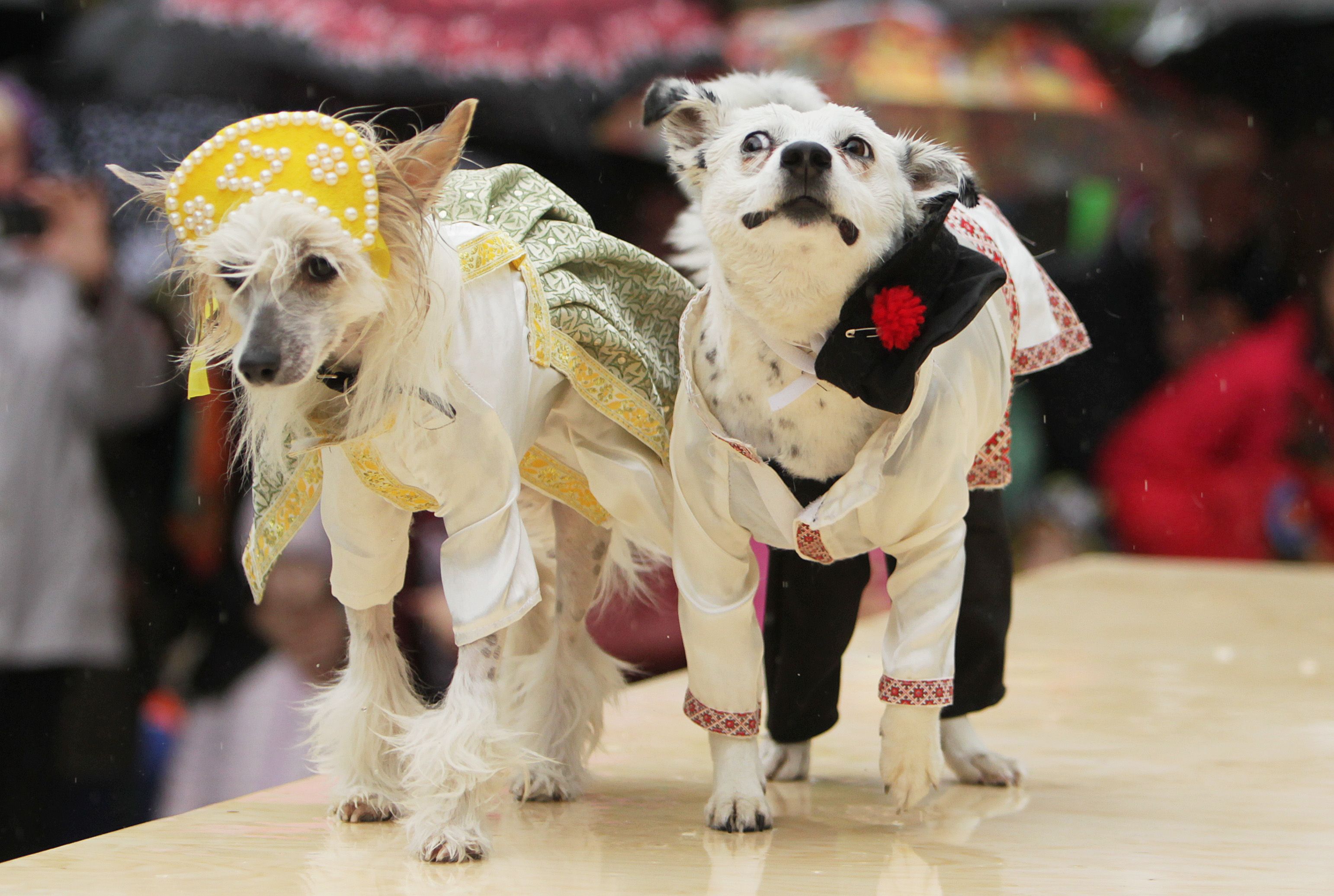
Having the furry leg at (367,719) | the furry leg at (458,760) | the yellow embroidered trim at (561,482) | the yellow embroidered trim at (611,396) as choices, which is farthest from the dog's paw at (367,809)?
the yellow embroidered trim at (611,396)

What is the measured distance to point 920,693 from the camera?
2348 millimetres

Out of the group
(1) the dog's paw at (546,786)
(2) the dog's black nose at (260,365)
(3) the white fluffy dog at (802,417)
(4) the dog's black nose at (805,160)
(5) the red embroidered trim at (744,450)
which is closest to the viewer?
(2) the dog's black nose at (260,365)

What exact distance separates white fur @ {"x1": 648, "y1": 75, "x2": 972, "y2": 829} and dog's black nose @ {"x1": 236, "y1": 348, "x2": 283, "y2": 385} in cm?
70

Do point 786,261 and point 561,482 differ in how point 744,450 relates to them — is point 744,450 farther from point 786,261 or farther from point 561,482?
point 561,482

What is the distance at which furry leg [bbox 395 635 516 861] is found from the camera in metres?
2.25

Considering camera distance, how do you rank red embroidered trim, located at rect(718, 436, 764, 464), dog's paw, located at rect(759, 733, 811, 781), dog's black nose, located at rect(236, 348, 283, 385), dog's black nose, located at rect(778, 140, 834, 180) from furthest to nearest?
dog's paw, located at rect(759, 733, 811, 781), red embroidered trim, located at rect(718, 436, 764, 464), dog's black nose, located at rect(778, 140, 834, 180), dog's black nose, located at rect(236, 348, 283, 385)

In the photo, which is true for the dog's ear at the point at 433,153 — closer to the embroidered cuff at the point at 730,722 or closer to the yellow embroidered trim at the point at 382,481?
the yellow embroidered trim at the point at 382,481

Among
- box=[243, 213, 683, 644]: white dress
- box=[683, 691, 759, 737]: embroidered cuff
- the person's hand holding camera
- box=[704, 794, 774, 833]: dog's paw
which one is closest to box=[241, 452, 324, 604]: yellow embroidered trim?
box=[243, 213, 683, 644]: white dress

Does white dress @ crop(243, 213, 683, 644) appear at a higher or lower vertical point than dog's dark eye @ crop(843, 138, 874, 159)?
lower

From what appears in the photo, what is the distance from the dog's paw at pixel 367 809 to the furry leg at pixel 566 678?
26 centimetres

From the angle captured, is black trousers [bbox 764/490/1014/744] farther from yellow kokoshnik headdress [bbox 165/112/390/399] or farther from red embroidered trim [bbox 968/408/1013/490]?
yellow kokoshnik headdress [bbox 165/112/390/399]

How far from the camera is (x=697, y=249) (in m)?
3.00

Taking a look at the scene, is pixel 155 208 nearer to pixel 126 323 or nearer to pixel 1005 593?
pixel 1005 593

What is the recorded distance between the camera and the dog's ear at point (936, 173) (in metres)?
2.31
